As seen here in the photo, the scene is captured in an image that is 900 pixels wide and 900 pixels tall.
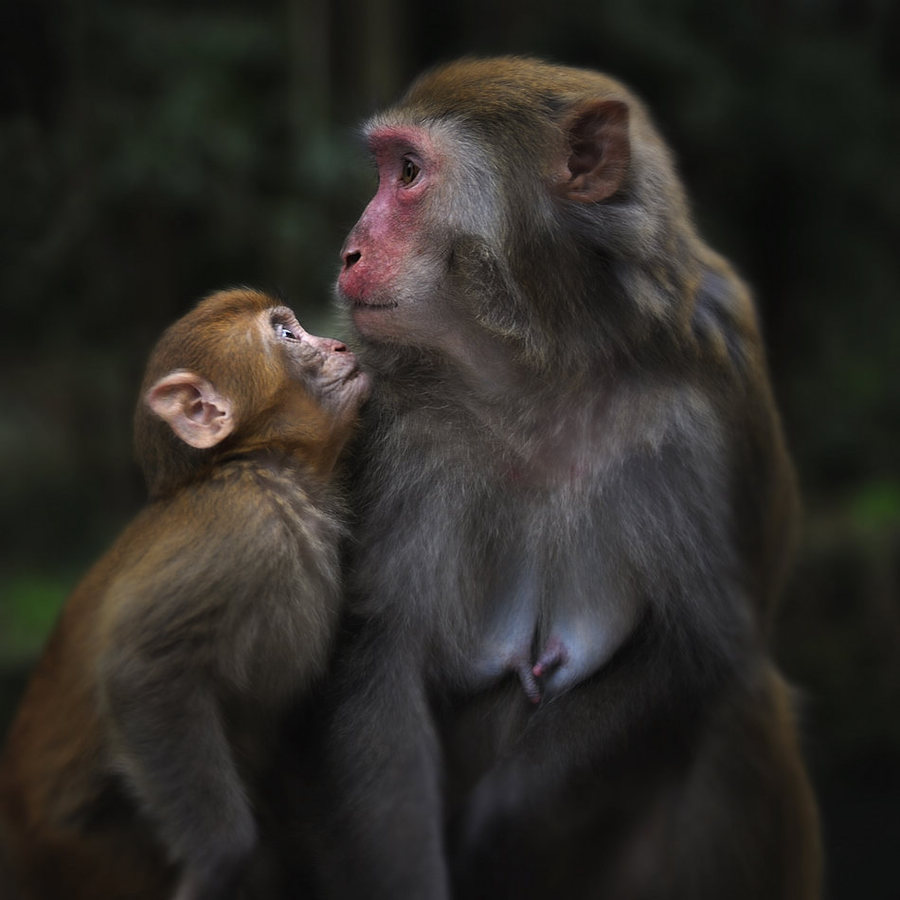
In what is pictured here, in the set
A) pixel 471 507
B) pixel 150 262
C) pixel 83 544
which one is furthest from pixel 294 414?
pixel 83 544

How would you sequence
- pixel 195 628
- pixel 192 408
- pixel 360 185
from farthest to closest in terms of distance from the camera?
pixel 360 185 → pixel 192 408 → pixel 195 628

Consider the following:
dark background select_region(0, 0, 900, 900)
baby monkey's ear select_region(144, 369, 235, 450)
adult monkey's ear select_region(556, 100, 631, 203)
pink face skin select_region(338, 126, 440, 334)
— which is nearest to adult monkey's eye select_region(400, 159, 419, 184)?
pink face skin select_region(338, 126, 440, 334)

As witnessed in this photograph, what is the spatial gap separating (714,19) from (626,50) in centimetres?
51

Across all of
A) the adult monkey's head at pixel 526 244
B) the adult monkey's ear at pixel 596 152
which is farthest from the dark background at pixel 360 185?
the adult monkey's ear at pixel 596 152

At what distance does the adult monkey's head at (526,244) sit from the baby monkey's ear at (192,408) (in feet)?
1.02

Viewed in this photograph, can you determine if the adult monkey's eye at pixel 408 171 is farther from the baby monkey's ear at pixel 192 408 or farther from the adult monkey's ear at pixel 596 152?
the baby monkey's ear at pixel 192 408

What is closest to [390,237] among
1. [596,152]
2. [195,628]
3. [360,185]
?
[596,152]

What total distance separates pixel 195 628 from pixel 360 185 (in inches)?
104

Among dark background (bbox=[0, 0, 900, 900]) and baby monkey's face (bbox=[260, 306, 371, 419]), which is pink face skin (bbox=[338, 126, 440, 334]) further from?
dark background (bbox=[0, 0, 900, 900])

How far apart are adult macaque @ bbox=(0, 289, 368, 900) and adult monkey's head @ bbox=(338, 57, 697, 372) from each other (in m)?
0.22

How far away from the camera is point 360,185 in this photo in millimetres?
4699

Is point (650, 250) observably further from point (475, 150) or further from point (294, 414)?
point (294, 414)

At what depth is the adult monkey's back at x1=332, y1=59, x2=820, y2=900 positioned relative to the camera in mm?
2543

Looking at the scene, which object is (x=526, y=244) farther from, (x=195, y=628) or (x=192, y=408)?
(x=195, y=628)
